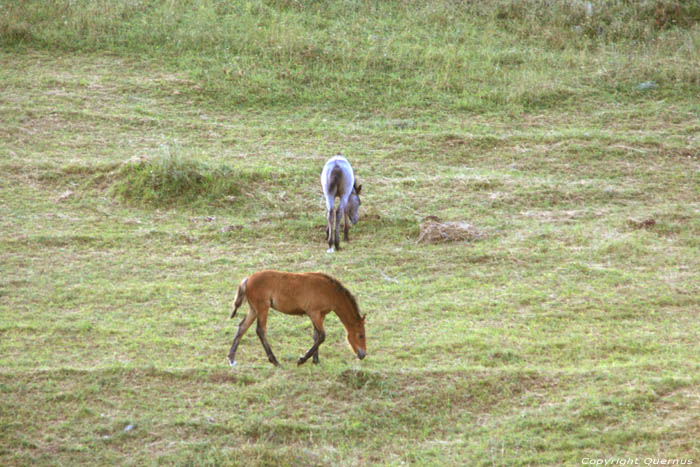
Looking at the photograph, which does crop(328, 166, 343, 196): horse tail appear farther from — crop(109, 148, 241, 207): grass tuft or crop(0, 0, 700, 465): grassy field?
crop(109, 148, 241, 207): grass tuft

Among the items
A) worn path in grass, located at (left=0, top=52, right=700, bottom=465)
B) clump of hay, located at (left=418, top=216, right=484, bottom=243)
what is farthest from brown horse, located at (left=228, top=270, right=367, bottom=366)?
clump of hay, located at (left=418, top=216, right=484, bottom=243)

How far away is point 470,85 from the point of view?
603 inches

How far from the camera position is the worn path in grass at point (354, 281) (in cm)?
596

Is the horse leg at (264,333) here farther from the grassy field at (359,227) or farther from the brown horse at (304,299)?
the grassy field at (359,227)

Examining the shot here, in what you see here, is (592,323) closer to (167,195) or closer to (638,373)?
(638,373)

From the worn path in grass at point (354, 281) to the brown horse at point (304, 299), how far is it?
359 millimetres

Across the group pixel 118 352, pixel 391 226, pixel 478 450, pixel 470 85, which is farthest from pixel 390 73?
pixel 478 450

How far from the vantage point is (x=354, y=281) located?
9.01 m

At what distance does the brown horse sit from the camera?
671 cm

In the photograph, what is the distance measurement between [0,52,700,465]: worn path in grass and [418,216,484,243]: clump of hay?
19 centimetres

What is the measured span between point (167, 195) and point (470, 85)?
7027mm

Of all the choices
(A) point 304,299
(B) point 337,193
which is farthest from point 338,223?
(A) point 304,299

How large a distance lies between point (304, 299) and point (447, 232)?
152 inches

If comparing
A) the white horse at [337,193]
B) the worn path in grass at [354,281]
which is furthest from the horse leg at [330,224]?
the worn path in grass at [354,281]
